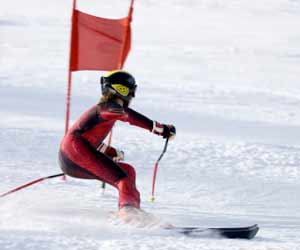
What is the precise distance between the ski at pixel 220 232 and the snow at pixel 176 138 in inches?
4.2

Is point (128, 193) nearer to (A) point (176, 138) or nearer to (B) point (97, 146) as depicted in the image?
(B) point (97, 146)

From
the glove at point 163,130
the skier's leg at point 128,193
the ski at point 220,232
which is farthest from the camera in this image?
the glove at point 163,130

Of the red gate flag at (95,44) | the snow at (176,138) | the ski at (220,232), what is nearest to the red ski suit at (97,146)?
the snow at (176,138)

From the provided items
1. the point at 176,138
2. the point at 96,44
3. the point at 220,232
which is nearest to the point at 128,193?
the point at 220,232

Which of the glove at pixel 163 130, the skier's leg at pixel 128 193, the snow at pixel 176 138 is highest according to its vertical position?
the glove at pixel 163 130

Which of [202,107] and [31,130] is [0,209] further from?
[202,107]

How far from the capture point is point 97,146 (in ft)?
20.3

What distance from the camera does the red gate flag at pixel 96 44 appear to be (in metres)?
8.06

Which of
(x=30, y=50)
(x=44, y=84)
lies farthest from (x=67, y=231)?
(x=30, y=50)

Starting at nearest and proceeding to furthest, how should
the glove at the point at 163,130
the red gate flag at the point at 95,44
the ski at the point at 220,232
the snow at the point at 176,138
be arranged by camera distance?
the ski at the point at 220,232 < the snow at the point at 176,138 < the glove at the point at 163,130 < the red gate flag at the point at 95,44

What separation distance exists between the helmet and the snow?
897 millimetres

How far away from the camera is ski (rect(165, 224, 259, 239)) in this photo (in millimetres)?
5508

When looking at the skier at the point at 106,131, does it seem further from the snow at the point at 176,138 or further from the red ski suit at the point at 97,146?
the snow at the point at 176,138

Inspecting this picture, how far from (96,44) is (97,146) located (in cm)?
209
